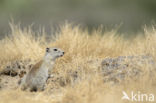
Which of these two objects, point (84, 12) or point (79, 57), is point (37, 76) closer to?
point (79, 57)

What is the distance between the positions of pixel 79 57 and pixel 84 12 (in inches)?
874

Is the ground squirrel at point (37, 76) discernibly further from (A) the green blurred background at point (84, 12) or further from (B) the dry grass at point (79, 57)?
(A) the green blurred background at point (84, 12)

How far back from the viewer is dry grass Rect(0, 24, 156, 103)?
8055mm

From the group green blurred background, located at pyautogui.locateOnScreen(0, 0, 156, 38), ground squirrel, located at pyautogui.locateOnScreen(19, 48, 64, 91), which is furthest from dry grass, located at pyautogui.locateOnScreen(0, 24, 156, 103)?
green blurred background, located at pyautogui.locateOnScreen(0, 0, 156, 38)

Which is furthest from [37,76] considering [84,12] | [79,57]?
[84,12]

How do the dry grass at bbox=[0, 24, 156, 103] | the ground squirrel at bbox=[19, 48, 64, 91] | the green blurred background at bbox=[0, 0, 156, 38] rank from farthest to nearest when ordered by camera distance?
the green blurred background at bbox=[0, 0, 156, 38]
the ground squirrel at bbox=[19, 48, 64, 91]
the dry grass at bbox=[0, 24, 156, 103]

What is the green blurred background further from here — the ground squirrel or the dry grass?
the ground squirrel

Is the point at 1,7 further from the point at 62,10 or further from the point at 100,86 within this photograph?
the point at 100,86

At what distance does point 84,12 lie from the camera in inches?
1281

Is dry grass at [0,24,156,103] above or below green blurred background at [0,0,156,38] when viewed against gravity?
below

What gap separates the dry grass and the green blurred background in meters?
15.6

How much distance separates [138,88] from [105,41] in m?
3.99

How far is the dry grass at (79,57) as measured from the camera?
26.4 ft

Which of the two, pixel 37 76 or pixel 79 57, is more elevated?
pixel 79 57
